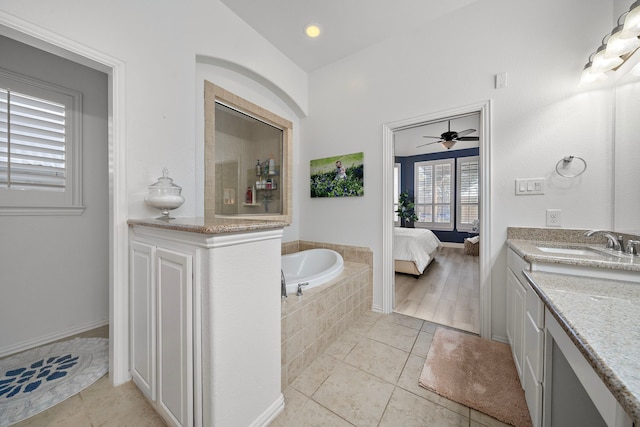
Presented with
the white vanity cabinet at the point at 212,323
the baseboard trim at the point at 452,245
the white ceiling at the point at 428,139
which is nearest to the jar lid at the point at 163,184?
the white vanity cabinet at the point at 212,323

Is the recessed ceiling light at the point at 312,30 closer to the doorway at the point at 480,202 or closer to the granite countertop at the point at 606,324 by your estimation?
the doorway at the point at 480,202

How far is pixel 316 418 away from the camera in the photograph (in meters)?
1.26

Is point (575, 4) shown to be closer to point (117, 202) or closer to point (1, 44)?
point (117, 202)

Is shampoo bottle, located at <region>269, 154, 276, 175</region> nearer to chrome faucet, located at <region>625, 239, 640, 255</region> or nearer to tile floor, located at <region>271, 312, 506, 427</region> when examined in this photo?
tile floor, located at <region>271, 312, 506, 427</region>

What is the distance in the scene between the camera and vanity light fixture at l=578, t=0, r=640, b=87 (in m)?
1.19

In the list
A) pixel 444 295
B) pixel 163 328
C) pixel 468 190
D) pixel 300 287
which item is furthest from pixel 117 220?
pixel 468 190

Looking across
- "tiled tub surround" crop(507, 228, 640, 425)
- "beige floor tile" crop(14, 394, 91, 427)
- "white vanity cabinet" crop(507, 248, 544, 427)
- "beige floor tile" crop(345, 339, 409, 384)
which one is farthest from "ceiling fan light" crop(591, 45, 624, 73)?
"beige floor tile" crop(14, 394, 91, 427)

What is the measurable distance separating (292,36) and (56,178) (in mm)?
2545

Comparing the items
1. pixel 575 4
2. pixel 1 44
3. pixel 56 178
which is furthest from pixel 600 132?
pixel 1 44

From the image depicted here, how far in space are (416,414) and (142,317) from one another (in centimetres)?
163

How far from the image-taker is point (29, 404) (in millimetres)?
1297

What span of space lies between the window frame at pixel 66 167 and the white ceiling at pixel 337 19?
162cm

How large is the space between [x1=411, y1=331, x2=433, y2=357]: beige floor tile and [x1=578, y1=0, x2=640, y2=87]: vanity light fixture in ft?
7.27

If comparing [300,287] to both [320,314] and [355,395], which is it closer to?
[320,314]
